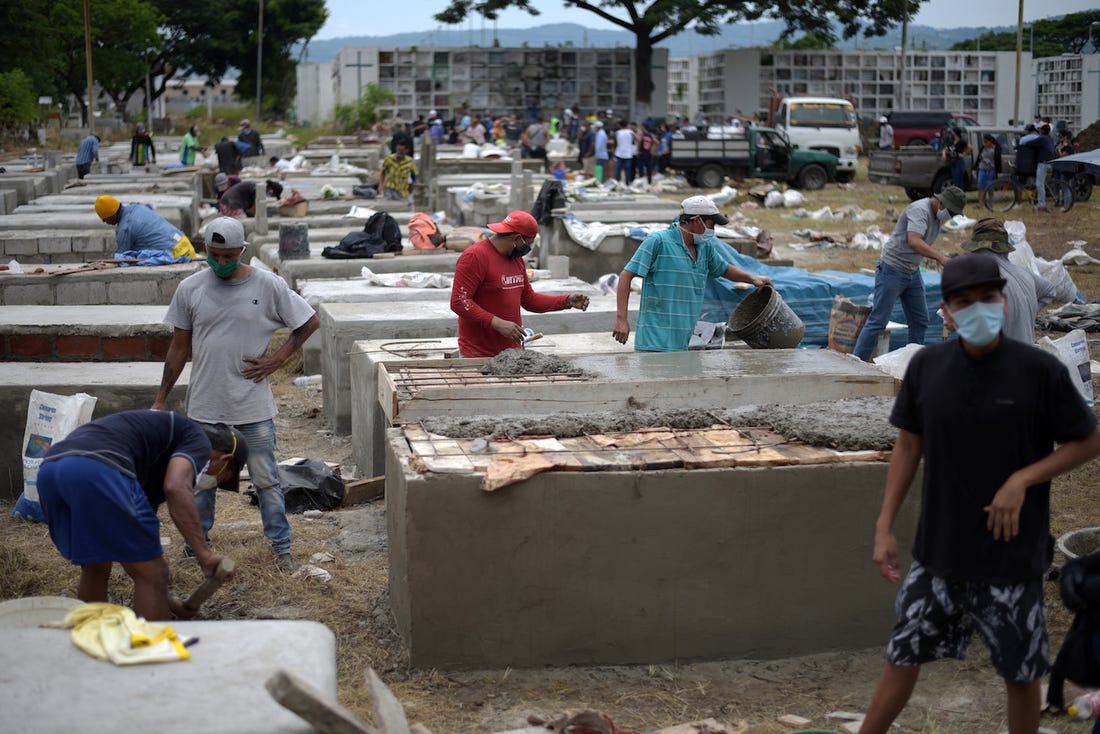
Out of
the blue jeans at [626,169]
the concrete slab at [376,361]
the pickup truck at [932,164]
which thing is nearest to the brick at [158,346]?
the concrete slab at [376,361]

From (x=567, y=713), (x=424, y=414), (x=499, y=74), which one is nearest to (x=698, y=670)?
(x=567, y=713)

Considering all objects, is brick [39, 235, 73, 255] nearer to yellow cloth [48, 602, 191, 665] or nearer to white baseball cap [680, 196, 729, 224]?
white baseball cap [680, 196, 729, 224]

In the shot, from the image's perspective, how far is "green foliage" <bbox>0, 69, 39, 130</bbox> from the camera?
33.9 m

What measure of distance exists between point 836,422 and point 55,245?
1162cm

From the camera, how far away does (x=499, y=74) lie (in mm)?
51438

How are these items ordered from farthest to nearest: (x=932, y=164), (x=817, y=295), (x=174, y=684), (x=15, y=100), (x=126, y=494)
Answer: (x=15, y=100), (x=932, y=164), (x=817, y=295), (x=126, y=494), (x=174, y=684)

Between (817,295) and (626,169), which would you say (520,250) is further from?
(626,169)

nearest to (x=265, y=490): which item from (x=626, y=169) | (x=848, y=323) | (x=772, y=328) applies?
(x=772, y=328)

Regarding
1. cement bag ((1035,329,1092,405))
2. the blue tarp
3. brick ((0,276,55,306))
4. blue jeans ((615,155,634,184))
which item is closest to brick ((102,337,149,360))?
brick ((0,276,55,306))

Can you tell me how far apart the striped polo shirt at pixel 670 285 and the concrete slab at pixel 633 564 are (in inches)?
88.7

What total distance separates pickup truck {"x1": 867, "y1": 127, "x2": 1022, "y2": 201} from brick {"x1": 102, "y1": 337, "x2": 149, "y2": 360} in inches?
760

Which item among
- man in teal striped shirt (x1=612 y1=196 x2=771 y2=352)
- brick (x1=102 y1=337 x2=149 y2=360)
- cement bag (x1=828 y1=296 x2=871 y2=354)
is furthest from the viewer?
cement bag (x1=828 y1=296 x2=871 y2=354)

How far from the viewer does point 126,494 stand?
14.8 feet

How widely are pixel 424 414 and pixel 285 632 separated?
7.73ft
